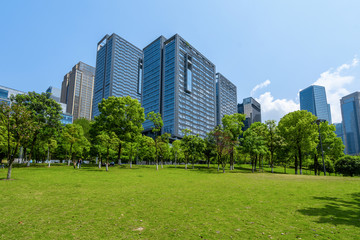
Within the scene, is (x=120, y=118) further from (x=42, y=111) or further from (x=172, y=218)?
(x=172, y=218)

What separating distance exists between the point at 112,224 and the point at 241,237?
512 cm

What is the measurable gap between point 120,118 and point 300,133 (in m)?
39.1

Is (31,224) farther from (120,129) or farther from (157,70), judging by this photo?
(157,70)

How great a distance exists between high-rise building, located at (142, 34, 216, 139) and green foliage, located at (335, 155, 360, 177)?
92390 millimetres

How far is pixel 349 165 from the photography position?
161ft

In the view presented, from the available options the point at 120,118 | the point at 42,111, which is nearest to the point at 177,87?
the point at 120,118

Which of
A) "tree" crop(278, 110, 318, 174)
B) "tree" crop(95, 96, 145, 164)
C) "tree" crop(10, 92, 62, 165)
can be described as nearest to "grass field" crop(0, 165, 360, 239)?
"tree" crop(95, 96, 145, 164)

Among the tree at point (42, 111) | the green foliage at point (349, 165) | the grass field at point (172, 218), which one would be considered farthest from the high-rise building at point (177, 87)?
the grass field at point (172, 218)

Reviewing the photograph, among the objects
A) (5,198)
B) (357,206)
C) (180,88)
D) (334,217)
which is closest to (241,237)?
(334,217)

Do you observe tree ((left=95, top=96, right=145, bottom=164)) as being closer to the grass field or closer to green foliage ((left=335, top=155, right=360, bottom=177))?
the grass field

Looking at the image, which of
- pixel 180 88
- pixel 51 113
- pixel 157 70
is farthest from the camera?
pixel 157 70

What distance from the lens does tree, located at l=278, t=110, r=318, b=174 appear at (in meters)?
41.4

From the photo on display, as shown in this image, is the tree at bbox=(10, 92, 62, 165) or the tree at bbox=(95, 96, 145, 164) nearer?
the tree at bbox=(10, 92, 62, 165)

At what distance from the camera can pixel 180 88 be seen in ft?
481
